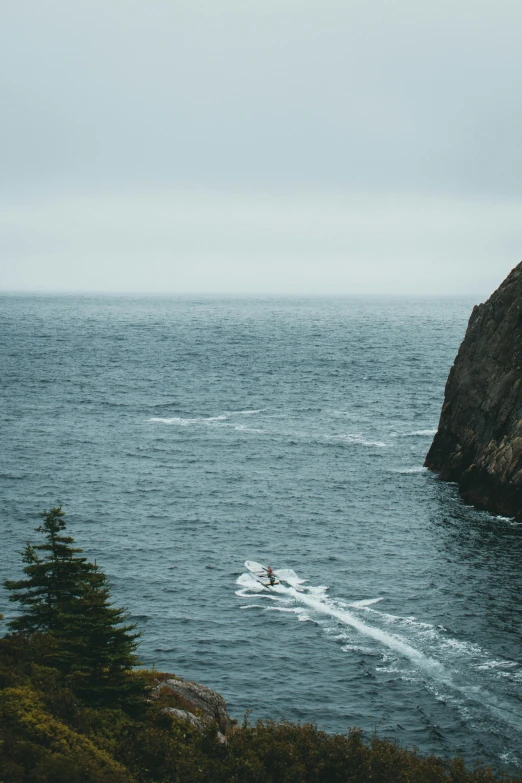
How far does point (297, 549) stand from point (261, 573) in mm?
6673

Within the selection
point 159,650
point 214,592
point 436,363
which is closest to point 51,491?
point 214,592

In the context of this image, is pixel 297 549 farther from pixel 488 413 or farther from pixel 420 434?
pixel 420 434

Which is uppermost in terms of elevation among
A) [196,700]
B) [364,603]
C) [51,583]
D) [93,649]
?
[51,583]

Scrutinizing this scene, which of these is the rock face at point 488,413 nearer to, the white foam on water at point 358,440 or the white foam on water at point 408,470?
the white foam on water at point 408,470

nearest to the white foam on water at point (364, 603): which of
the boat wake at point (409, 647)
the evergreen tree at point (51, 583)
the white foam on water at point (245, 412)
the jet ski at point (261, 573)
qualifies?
the boat wake at point (409, 647)

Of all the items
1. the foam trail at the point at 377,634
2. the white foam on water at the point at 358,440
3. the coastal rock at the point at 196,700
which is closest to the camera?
the coastal rock at the point at 196,700

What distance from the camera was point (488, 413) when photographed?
81812mm

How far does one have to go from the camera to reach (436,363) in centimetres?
17812

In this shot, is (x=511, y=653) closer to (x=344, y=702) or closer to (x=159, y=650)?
(x=344, y=702)

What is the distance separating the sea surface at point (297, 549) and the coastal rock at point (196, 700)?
26.2 feet

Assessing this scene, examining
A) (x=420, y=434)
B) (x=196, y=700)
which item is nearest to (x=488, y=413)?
(x=420, y=434)

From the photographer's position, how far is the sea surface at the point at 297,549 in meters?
47.4

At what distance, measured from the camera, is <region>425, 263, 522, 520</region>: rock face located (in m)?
75.9

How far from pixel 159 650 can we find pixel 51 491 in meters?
34.2
